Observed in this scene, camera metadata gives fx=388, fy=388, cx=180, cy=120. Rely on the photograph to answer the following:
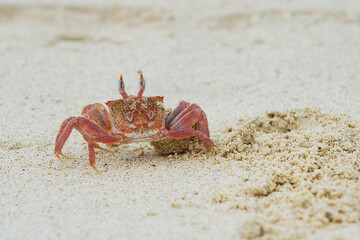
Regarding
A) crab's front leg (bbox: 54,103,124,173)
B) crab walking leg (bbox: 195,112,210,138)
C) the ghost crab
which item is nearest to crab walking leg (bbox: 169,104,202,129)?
the ghost crab

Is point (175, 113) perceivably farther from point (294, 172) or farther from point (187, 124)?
point (294, 172)

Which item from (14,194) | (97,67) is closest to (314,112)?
(14,194)

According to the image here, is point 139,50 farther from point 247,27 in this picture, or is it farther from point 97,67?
point 247,27

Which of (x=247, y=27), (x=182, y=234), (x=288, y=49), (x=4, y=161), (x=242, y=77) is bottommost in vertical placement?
(x=182, y=234)

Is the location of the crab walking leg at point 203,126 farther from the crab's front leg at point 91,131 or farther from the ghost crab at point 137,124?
the crab's front leg at point 91,131

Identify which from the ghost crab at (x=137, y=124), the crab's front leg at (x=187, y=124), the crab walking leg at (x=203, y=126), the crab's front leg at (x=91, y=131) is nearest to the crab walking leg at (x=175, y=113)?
the crab's front leg at (x=187, y=124)
